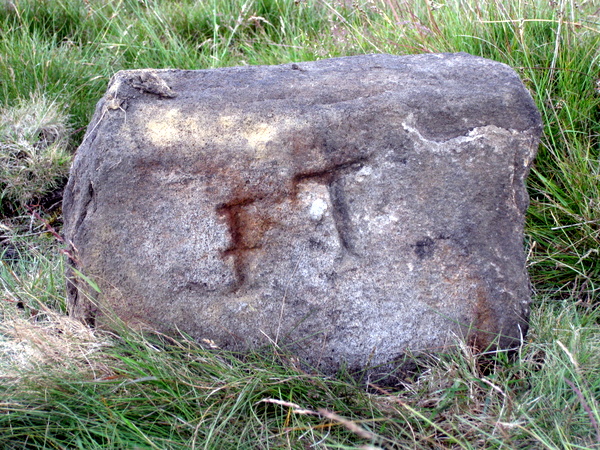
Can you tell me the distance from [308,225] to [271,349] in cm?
36

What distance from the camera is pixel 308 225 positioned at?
179cm

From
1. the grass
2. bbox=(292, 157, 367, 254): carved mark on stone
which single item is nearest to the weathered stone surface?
bbox=(292, 157, 367, 254): carved mark on stone

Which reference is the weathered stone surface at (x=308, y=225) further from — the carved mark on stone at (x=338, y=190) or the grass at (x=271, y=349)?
the grass at (x=271, y=349)

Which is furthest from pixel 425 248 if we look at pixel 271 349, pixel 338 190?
pixel 271 349

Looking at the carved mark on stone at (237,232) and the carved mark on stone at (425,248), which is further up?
the carved mark on stone at (237,232)

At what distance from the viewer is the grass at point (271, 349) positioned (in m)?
1.55

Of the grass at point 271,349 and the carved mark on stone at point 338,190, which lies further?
the carved mark on stone at point 338,190

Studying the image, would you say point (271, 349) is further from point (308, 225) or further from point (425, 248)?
point (425, 248)

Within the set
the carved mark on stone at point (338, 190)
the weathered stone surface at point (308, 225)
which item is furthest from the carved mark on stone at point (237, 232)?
the carved mark on stone at point (338, 190)

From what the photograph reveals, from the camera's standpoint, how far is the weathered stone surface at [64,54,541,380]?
1.76 m

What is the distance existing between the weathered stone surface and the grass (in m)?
0.10

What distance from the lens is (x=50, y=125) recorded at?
3.01m

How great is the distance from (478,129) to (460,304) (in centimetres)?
52

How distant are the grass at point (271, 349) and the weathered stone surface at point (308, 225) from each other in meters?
0.10
